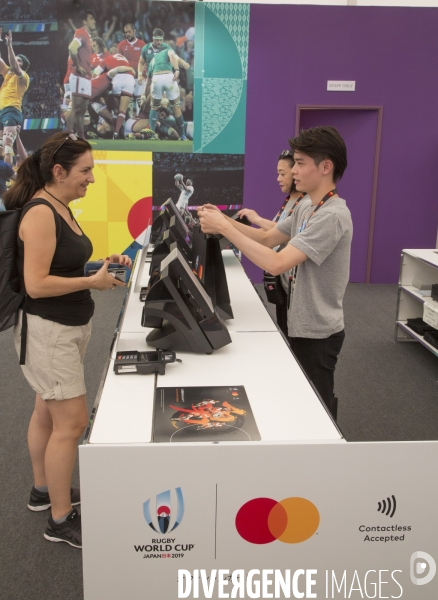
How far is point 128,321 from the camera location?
104 inches

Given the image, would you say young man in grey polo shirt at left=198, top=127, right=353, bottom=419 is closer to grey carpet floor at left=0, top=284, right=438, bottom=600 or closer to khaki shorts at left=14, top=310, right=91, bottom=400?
khaki shorts at left=14, top=310, right=91, bottom=400

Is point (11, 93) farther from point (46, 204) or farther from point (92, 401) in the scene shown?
point (46, 204)

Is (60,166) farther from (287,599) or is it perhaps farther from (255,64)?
(255,64)

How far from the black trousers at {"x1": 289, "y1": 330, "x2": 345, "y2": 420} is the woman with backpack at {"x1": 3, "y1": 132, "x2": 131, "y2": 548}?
801 millimetres

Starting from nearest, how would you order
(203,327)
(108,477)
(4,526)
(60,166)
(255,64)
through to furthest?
(108,477), (60,166), (203,327), (4,526), (255,64)

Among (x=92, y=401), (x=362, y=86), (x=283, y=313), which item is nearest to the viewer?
(x=283, y=313)

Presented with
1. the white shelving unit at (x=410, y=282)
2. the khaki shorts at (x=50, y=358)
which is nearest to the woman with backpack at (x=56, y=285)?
the khaki shorts at (x=50, y=358)

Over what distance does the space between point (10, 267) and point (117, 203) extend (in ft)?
15.0

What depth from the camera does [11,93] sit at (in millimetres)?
6148

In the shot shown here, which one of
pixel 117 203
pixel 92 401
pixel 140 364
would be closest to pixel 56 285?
pixel 140 364

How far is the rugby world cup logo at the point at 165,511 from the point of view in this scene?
157 cm

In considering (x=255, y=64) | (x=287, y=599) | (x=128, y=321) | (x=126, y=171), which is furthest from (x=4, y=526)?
(x=255, y=64)

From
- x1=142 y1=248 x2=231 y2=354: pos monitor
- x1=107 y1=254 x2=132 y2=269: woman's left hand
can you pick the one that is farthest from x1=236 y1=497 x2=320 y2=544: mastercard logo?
x1=107 y1=254 x2=132 y2=269: woman's left hand

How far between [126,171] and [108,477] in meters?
5.25
